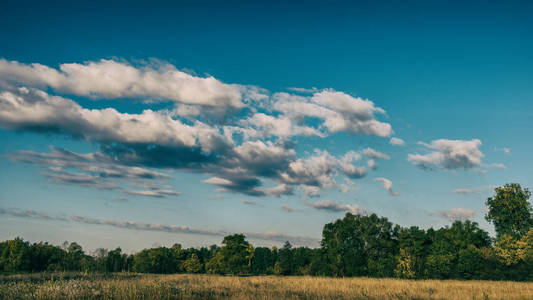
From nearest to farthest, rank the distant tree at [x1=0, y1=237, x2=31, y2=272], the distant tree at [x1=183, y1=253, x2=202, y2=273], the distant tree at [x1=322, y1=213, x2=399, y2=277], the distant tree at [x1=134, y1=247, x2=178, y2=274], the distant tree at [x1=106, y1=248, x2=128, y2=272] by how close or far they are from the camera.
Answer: the distant tree at [x1=106, y1=248, x2=128, y2=272]
the distant tree at [x1=322, y1=213, x2=399, y2=277]
the distant tree at [x1=0, y1=237, x2=31, y2=272]
the distant tree at [x1=134, y1=247, x2=178, y2=274]
the distant tree at [x1=183, y1=253, x2=202, y2=273]

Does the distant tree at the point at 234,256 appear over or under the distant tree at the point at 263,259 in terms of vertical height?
over

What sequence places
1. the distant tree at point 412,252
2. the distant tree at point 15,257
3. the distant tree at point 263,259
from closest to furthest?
1. the distant tree at point 412,252
2. the distant tree at point 15,257
3. the distant tree at point 263,259

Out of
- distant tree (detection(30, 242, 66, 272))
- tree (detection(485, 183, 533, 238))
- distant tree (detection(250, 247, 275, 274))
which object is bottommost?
distant tree (detection(250, 247, 275, 274))

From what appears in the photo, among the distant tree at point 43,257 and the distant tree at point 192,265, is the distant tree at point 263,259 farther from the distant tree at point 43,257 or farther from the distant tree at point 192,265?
the distant tree at point 43,257

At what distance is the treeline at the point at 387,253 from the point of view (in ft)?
172

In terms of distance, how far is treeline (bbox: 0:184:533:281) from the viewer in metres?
52.5

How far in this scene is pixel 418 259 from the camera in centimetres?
6266

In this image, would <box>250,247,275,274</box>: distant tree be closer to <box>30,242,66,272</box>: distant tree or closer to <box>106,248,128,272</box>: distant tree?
<box>106,248,128,272</box>: distant tree

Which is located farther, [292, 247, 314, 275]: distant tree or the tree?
[292, 247, 314, 275]: distant tree

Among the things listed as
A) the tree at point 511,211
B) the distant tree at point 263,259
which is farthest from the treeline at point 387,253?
the distant tree at point 263,259

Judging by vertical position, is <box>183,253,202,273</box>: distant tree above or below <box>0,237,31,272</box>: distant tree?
below

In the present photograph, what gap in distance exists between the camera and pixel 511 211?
56844mm

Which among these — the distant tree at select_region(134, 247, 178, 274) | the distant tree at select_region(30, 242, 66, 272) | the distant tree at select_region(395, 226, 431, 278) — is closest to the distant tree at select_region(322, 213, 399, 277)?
the distant tree at select_region(395, 226, 431, 278)

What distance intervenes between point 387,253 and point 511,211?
83.3 ft
